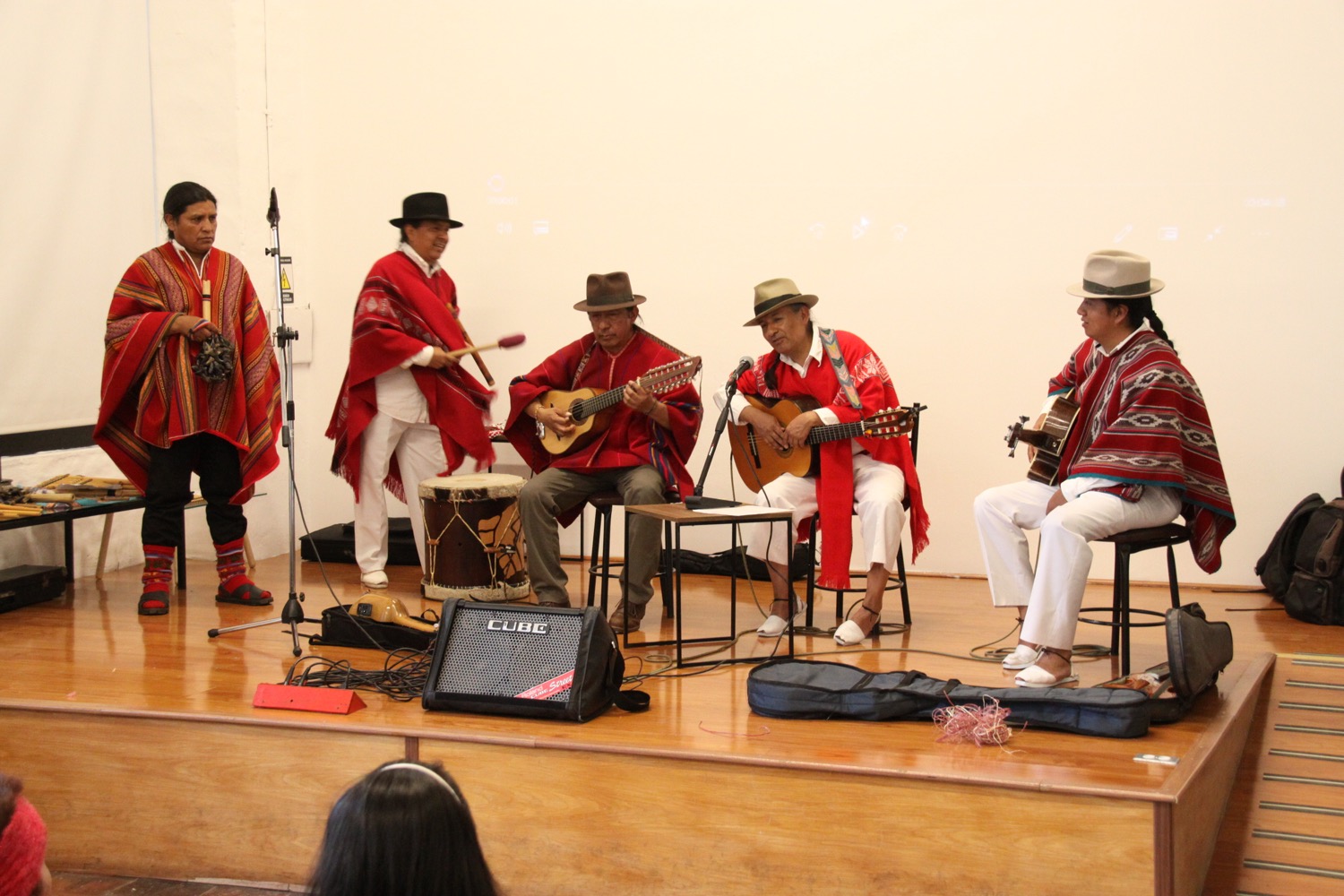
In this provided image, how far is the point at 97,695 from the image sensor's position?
11.4ft

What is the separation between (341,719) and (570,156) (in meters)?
3.52

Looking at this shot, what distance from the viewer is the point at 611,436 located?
4.64 m

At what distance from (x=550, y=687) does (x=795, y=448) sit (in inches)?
58.6

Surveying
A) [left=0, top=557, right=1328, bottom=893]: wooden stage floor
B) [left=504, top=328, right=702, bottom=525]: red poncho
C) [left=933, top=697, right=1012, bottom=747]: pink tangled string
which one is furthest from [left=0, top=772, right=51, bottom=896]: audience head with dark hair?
[left=504, top=328, right=702, bottom=525]: red poncho

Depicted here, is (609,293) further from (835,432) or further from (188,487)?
(188,487)

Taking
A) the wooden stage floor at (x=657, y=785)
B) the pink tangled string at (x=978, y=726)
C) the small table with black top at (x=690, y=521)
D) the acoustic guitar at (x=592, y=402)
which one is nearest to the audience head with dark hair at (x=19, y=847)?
the wooden stage floor at (x=657, y=785)

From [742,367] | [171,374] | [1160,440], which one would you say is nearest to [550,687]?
[742,367]

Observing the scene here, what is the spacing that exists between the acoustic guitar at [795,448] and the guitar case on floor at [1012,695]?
40.8 inches

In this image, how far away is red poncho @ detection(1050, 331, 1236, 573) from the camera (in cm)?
351

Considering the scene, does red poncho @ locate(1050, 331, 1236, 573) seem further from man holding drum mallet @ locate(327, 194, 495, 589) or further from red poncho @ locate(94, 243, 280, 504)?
red poncho @ locate(94, 243, 280, 504)

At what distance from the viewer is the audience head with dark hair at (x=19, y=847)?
5.39ft

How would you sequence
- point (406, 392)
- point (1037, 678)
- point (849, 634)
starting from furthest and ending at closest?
point (406, 392)
point (849, 634)
point (1037, 678)

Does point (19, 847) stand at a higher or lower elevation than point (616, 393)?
lower

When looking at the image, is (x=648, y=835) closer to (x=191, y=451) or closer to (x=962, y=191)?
(x=191, y=451)
